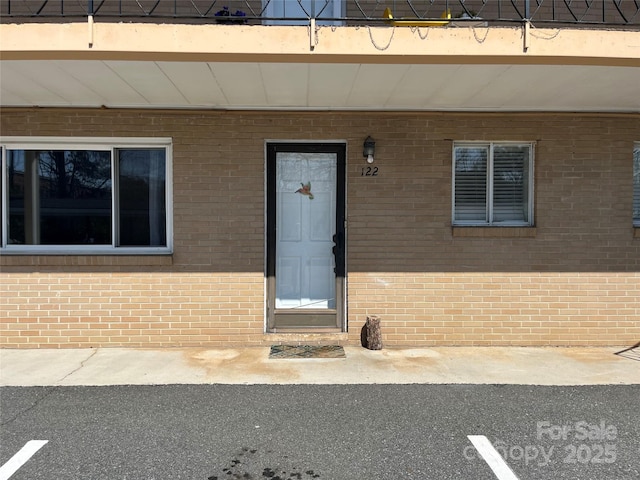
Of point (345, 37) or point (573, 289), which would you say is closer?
point (345, 37)

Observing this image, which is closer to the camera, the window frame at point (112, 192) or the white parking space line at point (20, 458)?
the white parking space line at point (20, 458)

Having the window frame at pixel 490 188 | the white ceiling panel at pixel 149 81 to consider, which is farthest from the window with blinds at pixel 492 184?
the white ceiling panel at pixel 149 81

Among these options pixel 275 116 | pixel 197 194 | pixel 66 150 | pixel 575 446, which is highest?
pixel 275 116

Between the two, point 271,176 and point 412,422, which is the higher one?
point 271,176

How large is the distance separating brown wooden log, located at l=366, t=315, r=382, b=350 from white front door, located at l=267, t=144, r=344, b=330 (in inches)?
18.5

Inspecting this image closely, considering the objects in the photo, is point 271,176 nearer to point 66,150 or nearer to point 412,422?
point 66,150

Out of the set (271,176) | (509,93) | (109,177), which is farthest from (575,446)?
(109,177)

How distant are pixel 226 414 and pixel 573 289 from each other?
4.51 meters

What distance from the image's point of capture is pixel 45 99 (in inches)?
209

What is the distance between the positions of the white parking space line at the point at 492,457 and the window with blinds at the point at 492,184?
307cm

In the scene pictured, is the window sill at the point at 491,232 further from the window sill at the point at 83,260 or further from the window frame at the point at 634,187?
the window sill at the point at 83,260

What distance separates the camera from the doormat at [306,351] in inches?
211

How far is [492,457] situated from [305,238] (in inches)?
138

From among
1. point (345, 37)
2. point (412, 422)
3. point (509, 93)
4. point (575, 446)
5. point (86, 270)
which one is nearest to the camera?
point (575, 446)
